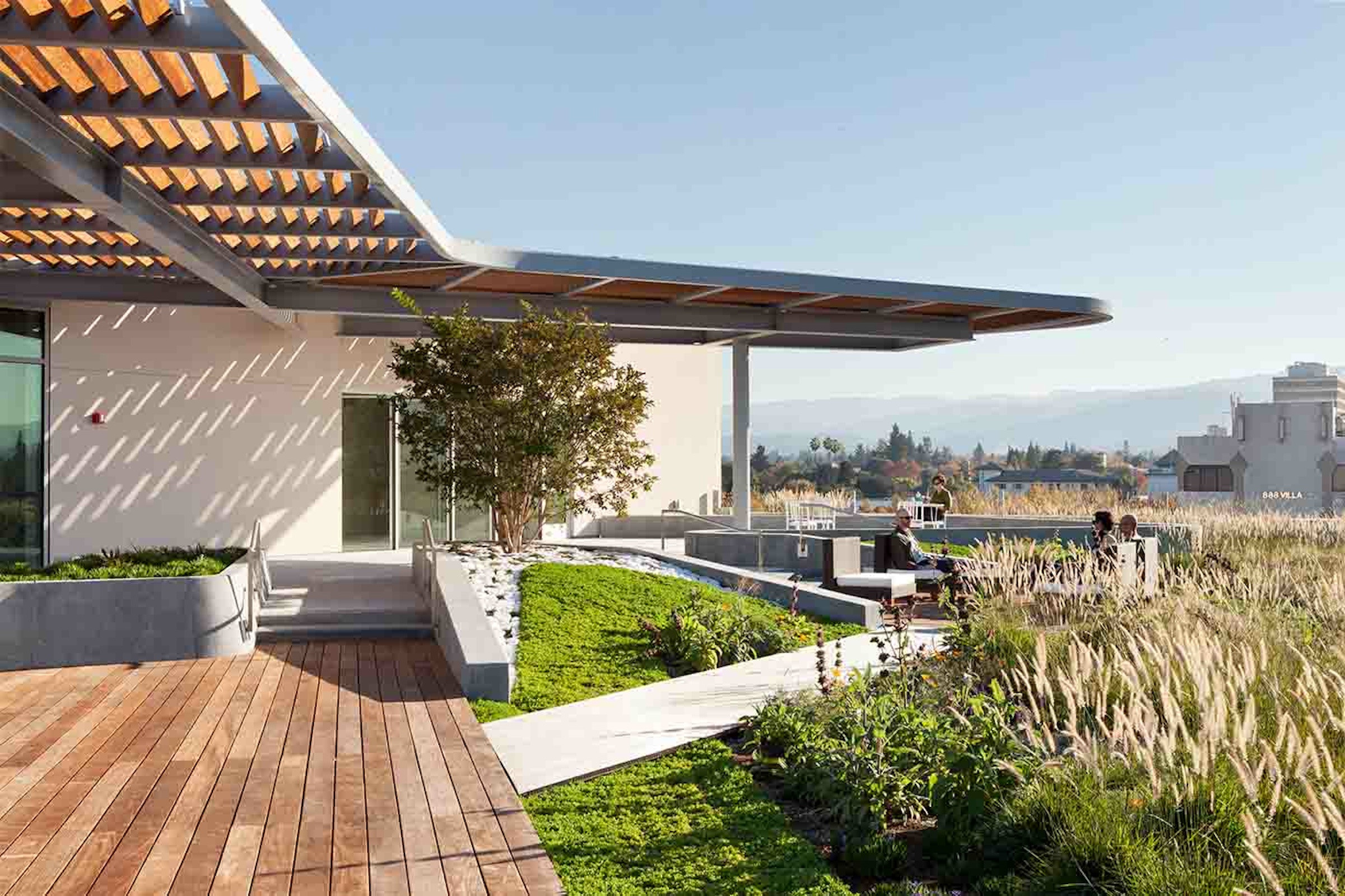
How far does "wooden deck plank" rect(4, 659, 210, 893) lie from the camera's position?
15.1 ft

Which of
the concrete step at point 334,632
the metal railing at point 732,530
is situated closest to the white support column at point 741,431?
the metal railing at point 732,530

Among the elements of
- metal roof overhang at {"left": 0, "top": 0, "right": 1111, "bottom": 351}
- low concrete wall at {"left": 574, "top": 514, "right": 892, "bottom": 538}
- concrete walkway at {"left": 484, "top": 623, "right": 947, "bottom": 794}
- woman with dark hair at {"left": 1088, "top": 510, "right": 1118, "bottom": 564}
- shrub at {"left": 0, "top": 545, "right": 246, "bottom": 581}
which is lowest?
concrete walkway at {"left": 484, "top": 623, "right": 947, "bottom": 794}

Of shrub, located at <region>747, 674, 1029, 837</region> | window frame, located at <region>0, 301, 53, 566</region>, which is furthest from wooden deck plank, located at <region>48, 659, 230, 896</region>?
window frame, located at <region>0, 301, 53, 566</region>

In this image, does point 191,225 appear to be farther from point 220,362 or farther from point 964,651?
point 964,651

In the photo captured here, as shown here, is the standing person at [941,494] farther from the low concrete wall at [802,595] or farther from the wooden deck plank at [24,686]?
the wooden deck plank at [24,686]

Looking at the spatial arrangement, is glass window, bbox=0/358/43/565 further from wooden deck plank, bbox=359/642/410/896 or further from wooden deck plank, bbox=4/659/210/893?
wooden deck plank, bbox=359/642/410/896

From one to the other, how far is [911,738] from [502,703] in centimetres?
325

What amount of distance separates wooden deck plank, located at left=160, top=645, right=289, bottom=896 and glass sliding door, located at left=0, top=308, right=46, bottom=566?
7685 millimetres

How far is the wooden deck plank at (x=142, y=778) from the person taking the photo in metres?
4.63

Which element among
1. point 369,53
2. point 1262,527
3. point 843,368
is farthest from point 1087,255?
point 1262,527

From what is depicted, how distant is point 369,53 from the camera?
97.4 feet

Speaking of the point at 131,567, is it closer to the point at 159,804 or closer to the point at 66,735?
the point at 66,735

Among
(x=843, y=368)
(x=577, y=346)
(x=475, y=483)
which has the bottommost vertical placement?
(x=475, y=483)

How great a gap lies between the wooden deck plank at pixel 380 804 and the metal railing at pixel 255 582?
2021mm
